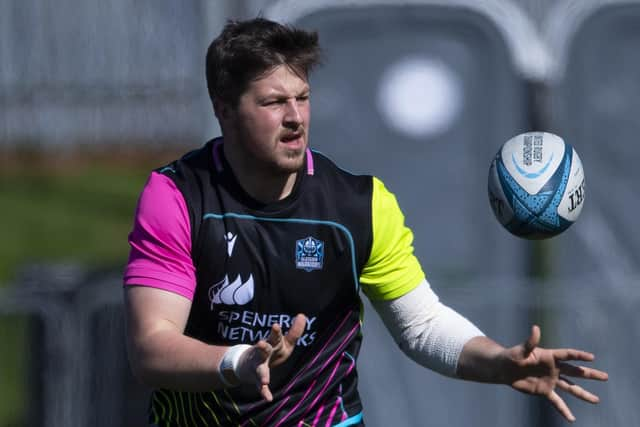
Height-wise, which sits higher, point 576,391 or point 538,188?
point 538,188

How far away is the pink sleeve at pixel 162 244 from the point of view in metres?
3.62

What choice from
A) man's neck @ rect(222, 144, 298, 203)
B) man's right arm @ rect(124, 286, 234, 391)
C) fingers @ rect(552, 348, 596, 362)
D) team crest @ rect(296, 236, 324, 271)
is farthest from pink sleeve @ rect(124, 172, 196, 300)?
fingers @ rect(552, 348, 596, 362)

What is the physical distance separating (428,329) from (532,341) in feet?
1.84

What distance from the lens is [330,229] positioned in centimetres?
384

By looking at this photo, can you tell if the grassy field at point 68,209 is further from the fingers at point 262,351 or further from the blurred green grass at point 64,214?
the fingers at point 262,351

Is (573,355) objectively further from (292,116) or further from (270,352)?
(292,116)

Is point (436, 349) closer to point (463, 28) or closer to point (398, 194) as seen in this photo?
point (398, 194)

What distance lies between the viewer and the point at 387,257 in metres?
3.91

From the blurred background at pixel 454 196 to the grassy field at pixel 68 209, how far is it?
141 inches

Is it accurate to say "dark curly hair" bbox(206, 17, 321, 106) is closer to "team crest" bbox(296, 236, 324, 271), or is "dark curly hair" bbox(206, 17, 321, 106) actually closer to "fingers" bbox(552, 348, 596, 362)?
"team crest" bbox(296, 236, 324, 271)

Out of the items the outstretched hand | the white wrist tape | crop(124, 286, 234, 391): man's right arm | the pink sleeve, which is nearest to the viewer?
the white wrist tape

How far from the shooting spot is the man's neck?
150 inches

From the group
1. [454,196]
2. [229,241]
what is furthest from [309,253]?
[454,196]

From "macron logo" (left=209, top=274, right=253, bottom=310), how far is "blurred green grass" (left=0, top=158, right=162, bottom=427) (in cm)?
739
